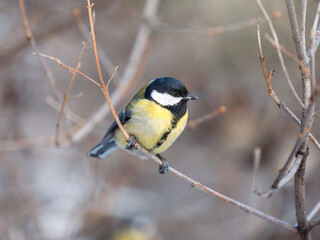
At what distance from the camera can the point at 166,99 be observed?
2408 mm

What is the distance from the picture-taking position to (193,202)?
4977 millimetres

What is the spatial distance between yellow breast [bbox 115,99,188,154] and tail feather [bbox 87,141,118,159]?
15.6 inches

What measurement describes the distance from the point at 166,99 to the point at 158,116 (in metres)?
0.15

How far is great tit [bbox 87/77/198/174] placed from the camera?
2.30 meters

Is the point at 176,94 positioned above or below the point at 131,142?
above

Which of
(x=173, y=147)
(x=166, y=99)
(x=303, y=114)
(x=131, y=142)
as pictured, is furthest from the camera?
(x=173, y=147)

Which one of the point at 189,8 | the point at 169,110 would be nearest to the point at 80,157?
the point at 189,8

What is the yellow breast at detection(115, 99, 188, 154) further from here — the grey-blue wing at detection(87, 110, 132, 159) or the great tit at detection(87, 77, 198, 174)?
the grey-blue wing at detection(87, 110, 132, 159)

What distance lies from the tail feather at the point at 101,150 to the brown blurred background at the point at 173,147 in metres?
1.11

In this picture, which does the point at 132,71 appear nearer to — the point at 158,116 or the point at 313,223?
the point at 158,116

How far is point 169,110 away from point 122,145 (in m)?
0.43

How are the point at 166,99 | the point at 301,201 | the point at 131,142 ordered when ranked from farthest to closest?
the point at 166,99
the point at 131,142
the point at 301,201

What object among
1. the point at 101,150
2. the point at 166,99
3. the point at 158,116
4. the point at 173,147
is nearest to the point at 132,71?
the point at 101,150

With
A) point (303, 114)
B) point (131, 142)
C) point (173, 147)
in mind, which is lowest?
point (173, 147)
